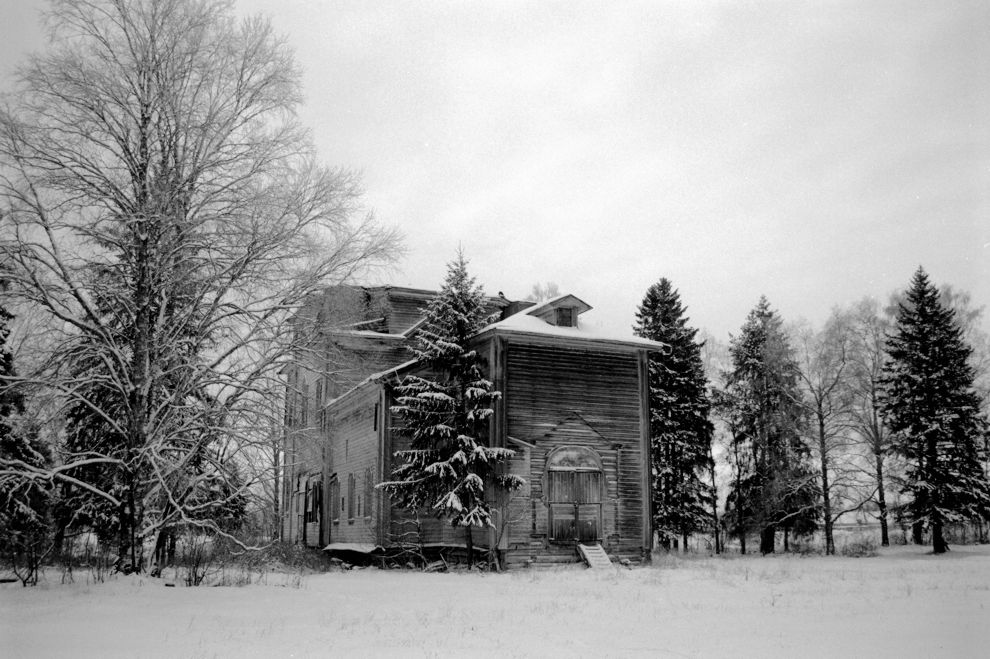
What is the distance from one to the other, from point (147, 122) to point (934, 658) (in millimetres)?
17991

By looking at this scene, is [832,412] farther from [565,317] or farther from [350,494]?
[350,494]

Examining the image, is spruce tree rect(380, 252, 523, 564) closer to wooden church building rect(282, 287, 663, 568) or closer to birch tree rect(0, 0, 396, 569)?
wooden church building rect(282, 287, 663, 568)

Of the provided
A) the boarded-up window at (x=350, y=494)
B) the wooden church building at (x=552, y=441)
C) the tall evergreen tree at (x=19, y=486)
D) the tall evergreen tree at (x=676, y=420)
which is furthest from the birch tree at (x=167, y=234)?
the tall evergreen tree at (x=676, y=420)

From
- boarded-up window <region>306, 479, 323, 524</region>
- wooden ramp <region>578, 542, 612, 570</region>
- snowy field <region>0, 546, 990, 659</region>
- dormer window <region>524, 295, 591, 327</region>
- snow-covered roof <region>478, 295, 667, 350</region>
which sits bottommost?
wooden ramp <region>578, 542, 612, 570</region>

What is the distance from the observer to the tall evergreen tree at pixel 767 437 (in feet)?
133

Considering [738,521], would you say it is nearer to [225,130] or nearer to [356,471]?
[356,471]

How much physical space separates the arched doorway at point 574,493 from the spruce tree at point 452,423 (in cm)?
233

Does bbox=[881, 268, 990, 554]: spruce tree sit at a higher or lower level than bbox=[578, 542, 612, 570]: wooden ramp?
higher

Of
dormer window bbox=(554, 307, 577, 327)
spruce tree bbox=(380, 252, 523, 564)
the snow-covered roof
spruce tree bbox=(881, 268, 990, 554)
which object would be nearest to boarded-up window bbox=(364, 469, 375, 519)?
spruce tree bbox=(380, 252, 523, 564)

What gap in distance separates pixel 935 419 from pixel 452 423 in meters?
23.5

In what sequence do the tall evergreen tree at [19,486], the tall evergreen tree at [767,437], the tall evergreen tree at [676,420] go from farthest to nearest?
the tall evergreen tree at [676,420] → the tall evergreen tree at [767,437] → the tall evergreen tree at [19,486]

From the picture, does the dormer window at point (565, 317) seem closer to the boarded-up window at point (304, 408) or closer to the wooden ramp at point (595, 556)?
the wooden ramp at point (595, 556)

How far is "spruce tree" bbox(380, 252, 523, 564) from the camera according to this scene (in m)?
26.6

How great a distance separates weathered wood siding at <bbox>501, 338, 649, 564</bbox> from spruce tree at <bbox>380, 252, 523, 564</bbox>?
48.6 inches
